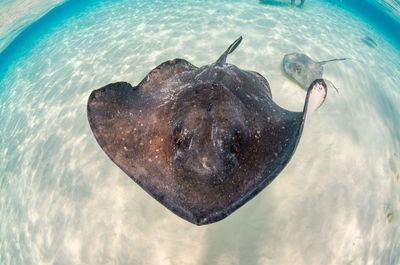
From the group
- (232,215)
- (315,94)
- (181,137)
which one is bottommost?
(232,215)

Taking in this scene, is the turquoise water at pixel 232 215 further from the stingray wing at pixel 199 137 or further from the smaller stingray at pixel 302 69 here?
the stingray wing at pixel 199 137

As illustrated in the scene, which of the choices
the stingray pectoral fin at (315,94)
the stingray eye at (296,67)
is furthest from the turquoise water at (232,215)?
the stingray pectoral fin at (315,94)

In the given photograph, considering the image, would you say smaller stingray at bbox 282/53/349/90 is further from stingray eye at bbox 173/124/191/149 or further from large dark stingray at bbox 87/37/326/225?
stingray eye at bbox 173/124/191/149

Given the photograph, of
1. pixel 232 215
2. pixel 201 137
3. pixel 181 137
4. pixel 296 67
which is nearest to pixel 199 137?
pixel 201 137

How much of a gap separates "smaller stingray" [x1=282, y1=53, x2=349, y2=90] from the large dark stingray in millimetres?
4173

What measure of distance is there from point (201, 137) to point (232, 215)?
2536mm

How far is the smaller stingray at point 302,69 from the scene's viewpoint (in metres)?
6.85

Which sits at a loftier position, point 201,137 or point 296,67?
point 201,137

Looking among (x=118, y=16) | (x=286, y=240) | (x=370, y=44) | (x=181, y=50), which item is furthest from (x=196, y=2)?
(x=286, y=240)

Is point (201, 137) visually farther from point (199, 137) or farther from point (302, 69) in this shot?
point (302, 69)

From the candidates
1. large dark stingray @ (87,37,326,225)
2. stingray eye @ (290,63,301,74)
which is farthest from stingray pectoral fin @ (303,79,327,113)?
stingray eye @ (290,63,301,74)

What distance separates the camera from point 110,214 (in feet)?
15.5

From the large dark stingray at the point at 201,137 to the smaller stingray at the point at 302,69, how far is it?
13.7 feet

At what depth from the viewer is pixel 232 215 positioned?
4230 millimetres
